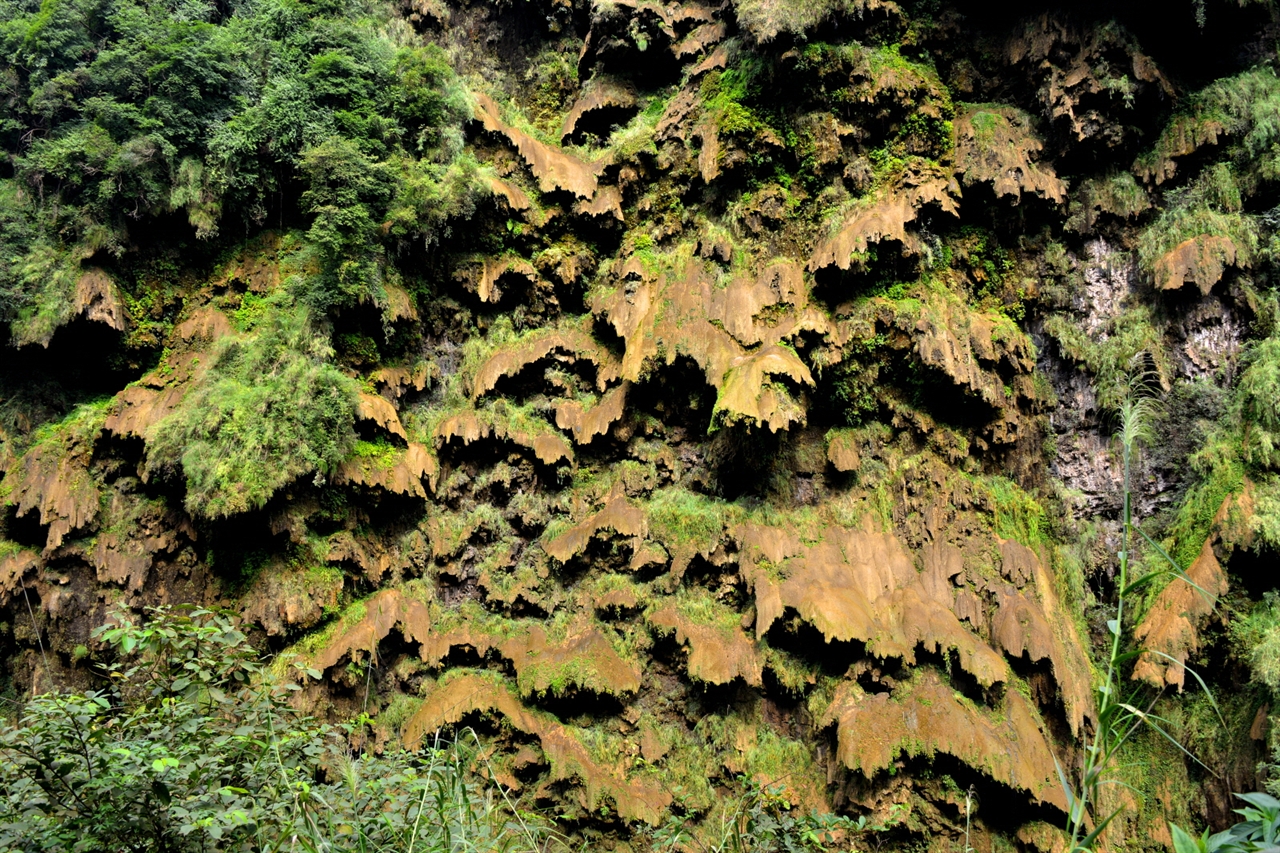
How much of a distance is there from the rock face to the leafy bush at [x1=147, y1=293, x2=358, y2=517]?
0.85 ft

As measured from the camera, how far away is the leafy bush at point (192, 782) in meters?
3.05

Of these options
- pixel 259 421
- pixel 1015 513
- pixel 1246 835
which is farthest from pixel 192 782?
pixel 1015 513

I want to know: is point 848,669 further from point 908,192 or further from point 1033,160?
point 1033,160

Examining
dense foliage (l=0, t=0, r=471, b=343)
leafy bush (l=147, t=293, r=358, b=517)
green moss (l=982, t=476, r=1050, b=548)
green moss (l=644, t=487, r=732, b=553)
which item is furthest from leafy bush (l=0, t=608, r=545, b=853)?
green moss (l=982, t=476, r=1050, b=548)

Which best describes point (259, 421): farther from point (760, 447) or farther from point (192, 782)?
point (192, 782)

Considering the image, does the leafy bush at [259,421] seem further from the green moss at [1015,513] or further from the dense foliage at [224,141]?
the green moss at [1015,513]

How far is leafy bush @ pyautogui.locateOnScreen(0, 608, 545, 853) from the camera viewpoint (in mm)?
3047

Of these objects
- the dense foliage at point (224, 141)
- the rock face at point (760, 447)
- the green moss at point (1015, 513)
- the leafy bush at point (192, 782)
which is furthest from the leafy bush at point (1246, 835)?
the dense foliage at point (224, 141)

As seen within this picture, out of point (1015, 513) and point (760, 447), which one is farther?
point (760, 447)

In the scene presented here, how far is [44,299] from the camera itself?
11344 mm

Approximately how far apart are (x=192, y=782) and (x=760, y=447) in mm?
8385

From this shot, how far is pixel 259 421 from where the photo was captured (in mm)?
10000

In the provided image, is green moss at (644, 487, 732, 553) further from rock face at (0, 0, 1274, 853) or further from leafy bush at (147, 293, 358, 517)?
leafy bush at (147, 293, 358, 517)

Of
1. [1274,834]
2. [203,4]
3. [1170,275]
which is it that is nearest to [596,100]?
[203,4]
